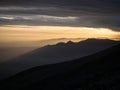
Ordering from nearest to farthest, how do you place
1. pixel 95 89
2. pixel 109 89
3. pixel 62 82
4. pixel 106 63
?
pixel 95 89 < pixel 109 89 < pixel 62 82 < pixel 106 63

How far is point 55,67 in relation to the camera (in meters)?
174

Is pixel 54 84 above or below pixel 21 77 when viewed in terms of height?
above

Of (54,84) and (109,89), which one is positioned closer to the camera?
(109,89)

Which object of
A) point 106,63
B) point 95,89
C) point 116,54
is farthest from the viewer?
point 116,54

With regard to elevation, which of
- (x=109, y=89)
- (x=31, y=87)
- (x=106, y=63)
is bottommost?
(x=31, y=87)

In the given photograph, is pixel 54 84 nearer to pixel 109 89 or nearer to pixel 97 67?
pixel 97 67

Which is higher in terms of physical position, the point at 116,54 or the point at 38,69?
the point at 116,54

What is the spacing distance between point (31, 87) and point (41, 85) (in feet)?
13.6

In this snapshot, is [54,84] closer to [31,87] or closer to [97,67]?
[31,87]

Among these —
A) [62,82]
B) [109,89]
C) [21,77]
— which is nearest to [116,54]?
[62,82]

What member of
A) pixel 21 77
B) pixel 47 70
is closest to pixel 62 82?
pixel 47 70

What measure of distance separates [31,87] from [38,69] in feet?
184

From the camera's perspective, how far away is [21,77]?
17950cm

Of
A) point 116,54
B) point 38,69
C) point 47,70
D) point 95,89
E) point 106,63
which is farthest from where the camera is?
point 38,69
